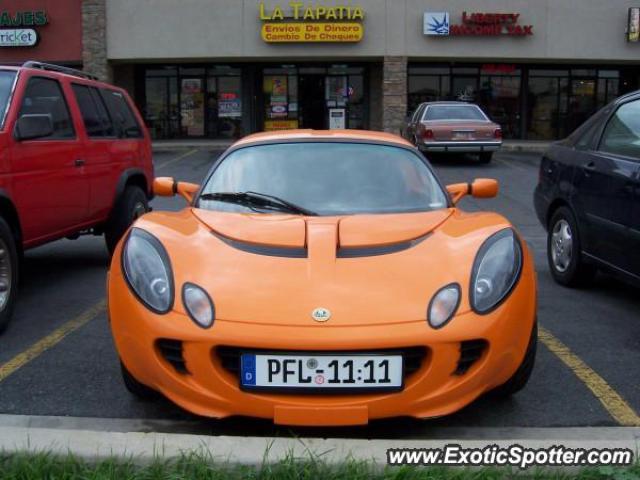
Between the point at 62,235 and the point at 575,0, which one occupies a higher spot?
the point at 575,0

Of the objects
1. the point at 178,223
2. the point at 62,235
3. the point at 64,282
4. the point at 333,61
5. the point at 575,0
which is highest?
the point at 575,0

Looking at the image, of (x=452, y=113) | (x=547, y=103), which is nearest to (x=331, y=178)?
(x=452, y=113)

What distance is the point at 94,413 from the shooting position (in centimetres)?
343

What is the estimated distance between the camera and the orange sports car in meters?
2.82

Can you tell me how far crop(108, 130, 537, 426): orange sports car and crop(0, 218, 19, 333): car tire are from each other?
1.60m

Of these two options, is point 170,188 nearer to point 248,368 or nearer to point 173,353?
point 173,353

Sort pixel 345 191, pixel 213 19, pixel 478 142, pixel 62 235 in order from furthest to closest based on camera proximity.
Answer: pixel 213 19 → pixel 478 142 → pixel 62 235 → pixel 345 191

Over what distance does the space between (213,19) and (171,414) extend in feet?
68.0

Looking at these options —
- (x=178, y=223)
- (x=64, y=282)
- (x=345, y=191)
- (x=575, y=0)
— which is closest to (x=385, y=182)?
(x=345, y=191)

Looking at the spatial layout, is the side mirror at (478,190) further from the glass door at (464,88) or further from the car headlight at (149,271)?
the glass door at (464,88)

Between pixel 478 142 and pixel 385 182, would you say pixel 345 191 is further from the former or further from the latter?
pixel 478 142

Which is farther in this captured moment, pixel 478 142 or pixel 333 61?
pixel 333 61

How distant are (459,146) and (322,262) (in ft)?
48.0


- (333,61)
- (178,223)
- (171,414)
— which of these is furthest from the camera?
(333,61)
